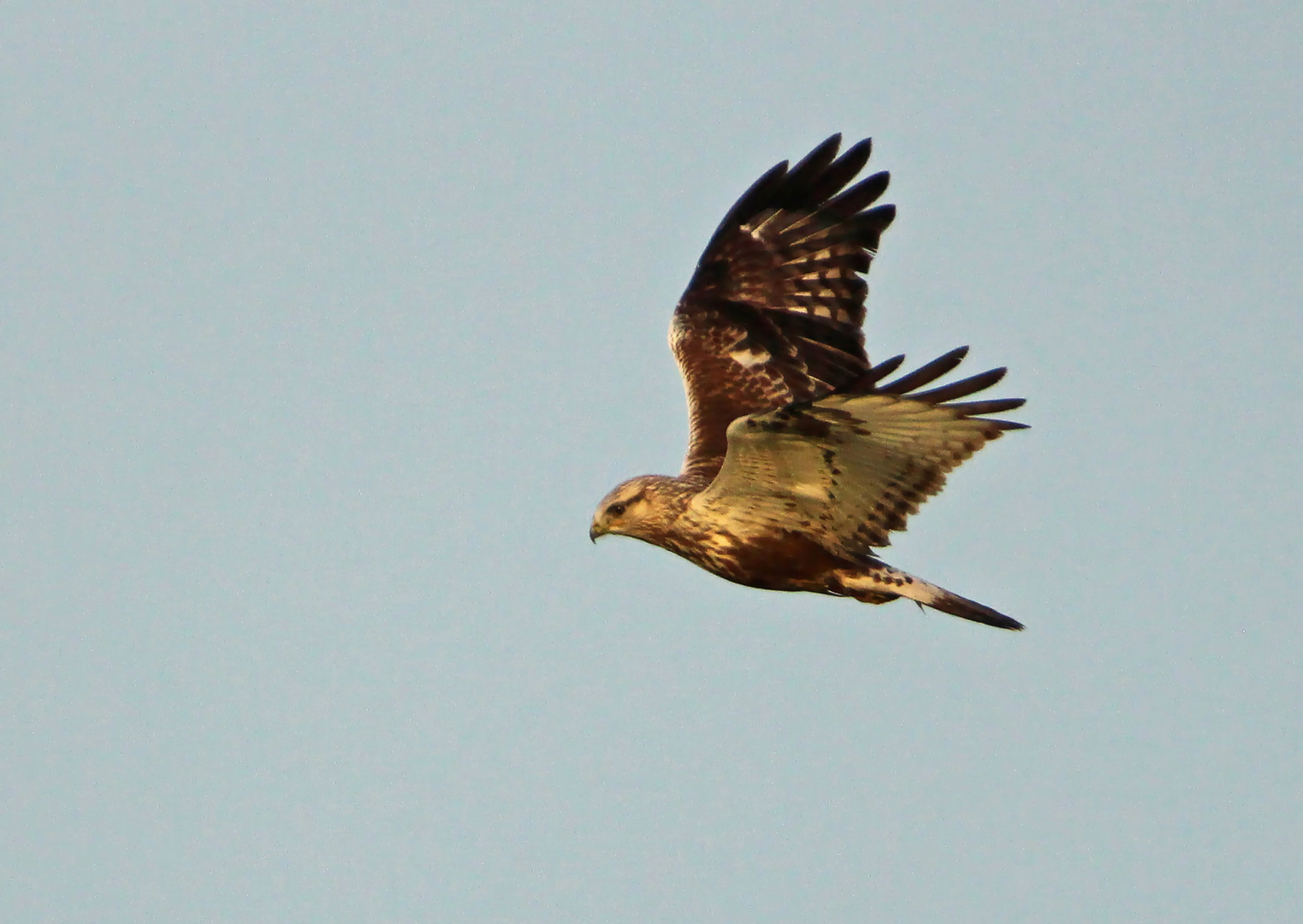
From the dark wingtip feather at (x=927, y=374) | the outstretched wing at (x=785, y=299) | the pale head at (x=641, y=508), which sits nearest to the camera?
the dark wingtip feather at (x=927, y=374)

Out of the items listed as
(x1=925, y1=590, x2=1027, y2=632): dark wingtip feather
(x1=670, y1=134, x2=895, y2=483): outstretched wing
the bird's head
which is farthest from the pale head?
(x1=925, y1=590, x2=1027, y2=632): dark wingtip feather

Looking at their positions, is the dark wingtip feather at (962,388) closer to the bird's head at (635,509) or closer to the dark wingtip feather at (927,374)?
the dark wingtip feather at (927,374)

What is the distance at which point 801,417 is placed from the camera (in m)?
7.11

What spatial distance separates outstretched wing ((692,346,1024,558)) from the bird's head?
0.30 m

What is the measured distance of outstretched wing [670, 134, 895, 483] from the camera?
29.9ft

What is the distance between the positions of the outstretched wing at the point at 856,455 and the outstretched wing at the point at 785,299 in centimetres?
112

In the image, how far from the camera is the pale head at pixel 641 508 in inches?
320

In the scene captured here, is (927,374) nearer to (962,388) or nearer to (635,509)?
(962,388)

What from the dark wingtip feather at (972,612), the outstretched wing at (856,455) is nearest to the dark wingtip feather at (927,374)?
the outstretched wing at (856,455)

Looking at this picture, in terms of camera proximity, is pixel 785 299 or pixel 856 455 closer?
pixel 856 455

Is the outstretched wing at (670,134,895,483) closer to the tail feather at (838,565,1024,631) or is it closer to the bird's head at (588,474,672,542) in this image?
the bird's head at (588,474,672,542)

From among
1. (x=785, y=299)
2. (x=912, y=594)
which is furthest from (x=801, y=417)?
(x=785, y=299)

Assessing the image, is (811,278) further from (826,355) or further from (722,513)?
(722,513)

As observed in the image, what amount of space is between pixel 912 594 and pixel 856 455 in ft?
2.73
